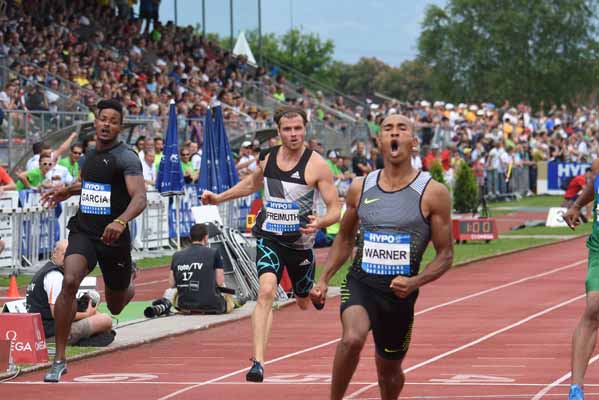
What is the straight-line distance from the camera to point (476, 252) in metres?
27.3

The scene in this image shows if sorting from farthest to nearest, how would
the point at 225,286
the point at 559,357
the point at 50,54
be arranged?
the point at 50,54 < the point at 225,286 < the point at 559,357

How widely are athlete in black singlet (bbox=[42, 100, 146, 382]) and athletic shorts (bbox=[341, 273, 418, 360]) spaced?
3.15 m

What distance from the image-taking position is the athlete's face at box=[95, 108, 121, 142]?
11.3 meters

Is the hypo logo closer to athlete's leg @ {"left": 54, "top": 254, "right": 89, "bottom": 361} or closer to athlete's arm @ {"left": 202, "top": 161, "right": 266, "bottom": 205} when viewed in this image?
athlete's leg @ {"left": 54, "top": 254, "right": 89, "bottom": 361}

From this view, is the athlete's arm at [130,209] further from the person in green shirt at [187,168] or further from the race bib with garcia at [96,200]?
the person in green shirt at [187,168]

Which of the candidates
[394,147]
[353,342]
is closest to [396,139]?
[394,147]

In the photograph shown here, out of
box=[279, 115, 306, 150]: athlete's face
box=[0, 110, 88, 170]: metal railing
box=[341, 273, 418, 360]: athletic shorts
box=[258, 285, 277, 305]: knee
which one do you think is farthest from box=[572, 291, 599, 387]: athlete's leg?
box=[0, 110, 88, 170]: metal railing

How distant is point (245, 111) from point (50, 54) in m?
7.97

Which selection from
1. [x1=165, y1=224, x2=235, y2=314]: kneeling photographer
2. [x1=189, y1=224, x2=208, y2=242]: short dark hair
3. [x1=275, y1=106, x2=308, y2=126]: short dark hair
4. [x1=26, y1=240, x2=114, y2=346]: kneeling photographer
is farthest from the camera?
[x1=189, y1=224, x2=208, y2=242]: short dark hair

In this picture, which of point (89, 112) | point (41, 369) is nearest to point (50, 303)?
point (41, 369)

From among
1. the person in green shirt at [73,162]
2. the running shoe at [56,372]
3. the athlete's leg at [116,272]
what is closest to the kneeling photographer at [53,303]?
the athlete's leg at [116,272]

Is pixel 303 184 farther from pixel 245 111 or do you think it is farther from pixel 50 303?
pixel 245 111

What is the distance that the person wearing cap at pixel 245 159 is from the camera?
26734 millimetres

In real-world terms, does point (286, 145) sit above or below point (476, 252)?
above
